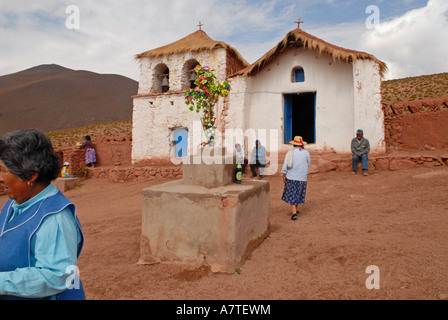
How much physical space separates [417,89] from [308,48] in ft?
66.2

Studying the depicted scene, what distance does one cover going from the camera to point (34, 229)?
1.58 meters

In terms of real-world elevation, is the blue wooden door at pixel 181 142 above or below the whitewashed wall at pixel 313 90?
below

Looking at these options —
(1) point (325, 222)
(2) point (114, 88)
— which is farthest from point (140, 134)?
(2) point (114, 88)

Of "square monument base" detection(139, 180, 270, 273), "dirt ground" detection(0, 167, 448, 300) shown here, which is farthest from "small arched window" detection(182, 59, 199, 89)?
"square monument base" detection(139, 180, 270, 273)

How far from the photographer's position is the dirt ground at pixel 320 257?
3.37m

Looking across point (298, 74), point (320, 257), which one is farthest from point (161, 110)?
point (320, 257)

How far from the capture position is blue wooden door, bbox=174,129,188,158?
13.9 meters

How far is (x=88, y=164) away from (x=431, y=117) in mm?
13646

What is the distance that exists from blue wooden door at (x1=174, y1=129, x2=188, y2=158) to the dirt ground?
680cm

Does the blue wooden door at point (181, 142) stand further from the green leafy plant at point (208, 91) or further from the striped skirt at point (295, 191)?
the green leafy plant at point (208, 91)

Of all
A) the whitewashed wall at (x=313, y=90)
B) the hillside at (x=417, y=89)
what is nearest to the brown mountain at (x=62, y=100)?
the hillside at (x=417, y=89)

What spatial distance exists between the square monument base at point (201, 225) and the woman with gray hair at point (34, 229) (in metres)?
2.44

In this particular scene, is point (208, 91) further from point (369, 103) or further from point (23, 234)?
point (369, 103)

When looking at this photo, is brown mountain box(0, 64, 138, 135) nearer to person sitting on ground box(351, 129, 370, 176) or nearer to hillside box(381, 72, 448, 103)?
hillside box(381, 72, 448, 103)
